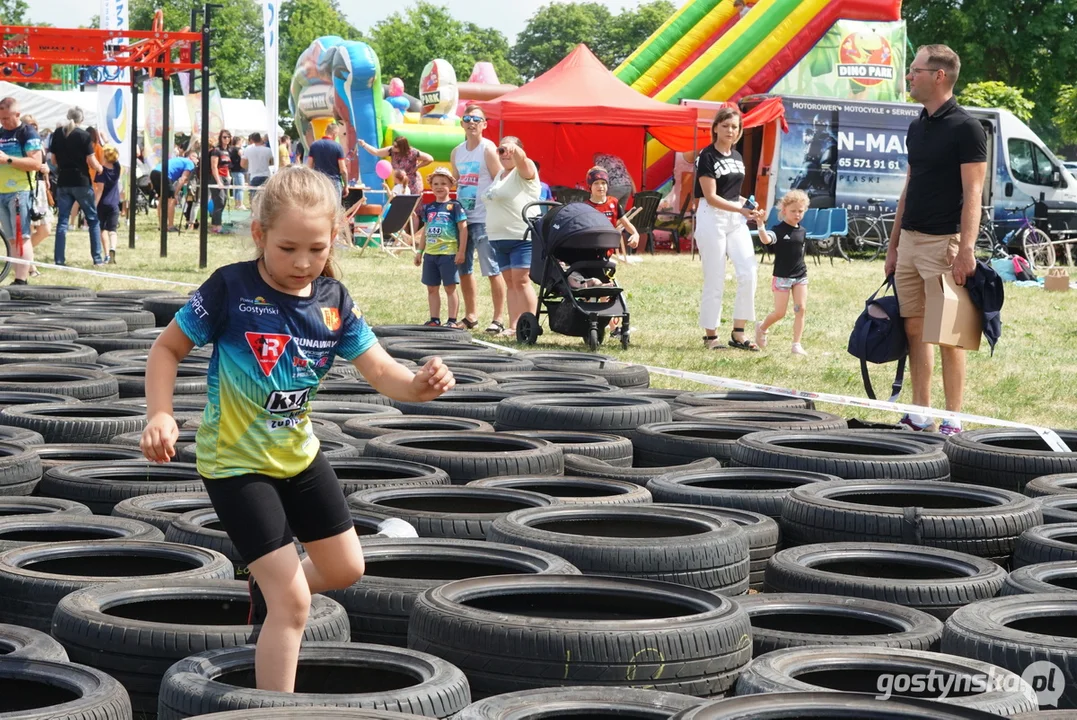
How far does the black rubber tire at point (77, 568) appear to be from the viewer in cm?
404

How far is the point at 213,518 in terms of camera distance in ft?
16.4

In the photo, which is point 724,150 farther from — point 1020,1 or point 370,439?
point 1020,1

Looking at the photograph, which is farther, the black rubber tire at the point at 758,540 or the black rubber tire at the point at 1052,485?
the black rubber tire at the point at 1052,485

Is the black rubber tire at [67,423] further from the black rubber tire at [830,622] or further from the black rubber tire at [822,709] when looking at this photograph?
the black rubber tire at [822,709]

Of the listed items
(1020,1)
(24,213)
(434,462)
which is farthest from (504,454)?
(1020,1)

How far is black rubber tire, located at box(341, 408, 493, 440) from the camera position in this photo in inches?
276

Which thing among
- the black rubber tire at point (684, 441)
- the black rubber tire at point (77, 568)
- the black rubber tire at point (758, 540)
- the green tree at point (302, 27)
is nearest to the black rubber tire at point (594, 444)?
the black rubber tire at point (684, 441)

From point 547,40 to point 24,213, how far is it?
385ft

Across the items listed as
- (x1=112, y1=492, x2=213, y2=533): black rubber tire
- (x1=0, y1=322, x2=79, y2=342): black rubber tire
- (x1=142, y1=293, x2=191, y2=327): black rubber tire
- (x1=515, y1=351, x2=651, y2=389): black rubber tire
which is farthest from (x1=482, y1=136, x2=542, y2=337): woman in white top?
(x1=112, y1=492, x2=213, y2=533): black rubber tire

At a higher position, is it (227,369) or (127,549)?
(227,369)

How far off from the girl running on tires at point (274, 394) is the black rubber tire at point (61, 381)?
4.48m

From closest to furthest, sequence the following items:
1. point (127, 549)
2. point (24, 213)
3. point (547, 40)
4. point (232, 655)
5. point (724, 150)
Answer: point (232, 655) → point (127, 549) → point (724, 150) → point (24, 213) → point (547, 40)

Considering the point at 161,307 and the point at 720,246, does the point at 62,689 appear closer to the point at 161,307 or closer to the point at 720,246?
the point at 161,307

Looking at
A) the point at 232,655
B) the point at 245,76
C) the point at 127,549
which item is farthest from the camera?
the point at 245,76
